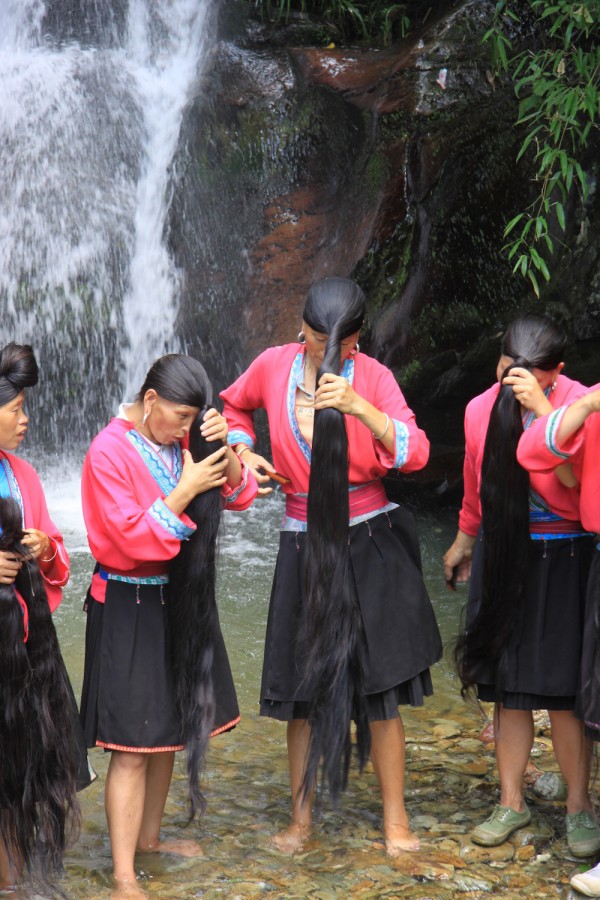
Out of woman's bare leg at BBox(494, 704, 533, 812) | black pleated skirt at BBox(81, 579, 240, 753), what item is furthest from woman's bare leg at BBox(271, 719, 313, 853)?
woman's bare leg at BBox(494, 704, 533, 812)

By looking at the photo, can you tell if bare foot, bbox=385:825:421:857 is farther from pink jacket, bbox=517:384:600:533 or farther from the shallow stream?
pink jacket, bbox=517:384:600:533

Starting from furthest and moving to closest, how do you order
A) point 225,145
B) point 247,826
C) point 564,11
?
point 225,145, point 564,11, point 247,826

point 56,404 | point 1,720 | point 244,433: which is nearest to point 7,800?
point 1,720

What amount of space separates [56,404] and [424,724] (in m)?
4.46

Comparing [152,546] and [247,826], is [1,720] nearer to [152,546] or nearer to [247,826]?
[152,546]

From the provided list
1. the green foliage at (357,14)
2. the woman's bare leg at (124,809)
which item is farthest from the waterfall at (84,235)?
the woman's bare leg at (124,809)

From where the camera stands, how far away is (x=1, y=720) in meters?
3.09

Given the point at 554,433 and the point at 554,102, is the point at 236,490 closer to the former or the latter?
the point at 554,433

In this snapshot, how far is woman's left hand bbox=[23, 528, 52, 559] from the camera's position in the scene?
3100mm

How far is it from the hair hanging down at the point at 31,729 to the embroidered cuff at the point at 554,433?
1546 millimetres

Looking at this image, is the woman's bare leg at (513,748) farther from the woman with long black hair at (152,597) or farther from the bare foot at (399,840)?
the woman with long black hair at (152,597)

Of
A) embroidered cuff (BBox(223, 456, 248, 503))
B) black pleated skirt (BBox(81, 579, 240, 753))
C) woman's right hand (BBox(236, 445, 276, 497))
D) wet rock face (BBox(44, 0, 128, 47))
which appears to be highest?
wet rock face (BBox(44, 0, 128, 47))

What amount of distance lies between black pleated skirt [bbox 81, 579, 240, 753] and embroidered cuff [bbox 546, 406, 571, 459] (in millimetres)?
1243

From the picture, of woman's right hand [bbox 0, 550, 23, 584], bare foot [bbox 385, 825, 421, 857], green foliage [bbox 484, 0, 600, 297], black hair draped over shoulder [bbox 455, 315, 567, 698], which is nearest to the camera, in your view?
woman's right hand [bbox 0, 550, 23, 584]
